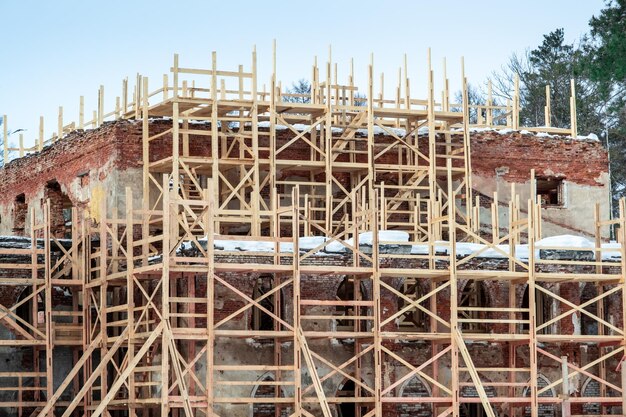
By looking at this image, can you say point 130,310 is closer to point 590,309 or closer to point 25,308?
point 25,308

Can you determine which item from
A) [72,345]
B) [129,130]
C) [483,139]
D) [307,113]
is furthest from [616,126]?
[72,345]

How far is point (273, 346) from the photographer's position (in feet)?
126

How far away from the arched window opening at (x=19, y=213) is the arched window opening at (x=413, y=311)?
12.4m

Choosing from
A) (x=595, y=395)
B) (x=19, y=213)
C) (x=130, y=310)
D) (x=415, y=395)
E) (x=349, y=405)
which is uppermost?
(x=19, y=213)

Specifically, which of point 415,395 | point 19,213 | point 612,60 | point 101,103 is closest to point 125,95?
point 101,103

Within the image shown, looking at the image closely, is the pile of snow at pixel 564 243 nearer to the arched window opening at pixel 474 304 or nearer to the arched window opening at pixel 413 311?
the arched window opening at pixel 474 304

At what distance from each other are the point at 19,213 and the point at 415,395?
47.5ft

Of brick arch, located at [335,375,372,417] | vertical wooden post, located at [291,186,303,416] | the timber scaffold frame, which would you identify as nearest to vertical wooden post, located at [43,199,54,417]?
the timber scaffold frame

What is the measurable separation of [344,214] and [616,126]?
2126 cm

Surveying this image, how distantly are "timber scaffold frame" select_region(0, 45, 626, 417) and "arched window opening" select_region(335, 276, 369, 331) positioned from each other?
0.05 meters

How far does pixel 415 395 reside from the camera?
39.6m

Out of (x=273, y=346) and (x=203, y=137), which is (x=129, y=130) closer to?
(x=203, y=137)

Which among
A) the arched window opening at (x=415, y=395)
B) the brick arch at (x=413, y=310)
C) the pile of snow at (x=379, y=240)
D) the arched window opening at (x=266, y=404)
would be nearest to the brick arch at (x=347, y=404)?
the arched window opening at (x=415, y=395)

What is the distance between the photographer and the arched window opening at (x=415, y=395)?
3950cm
